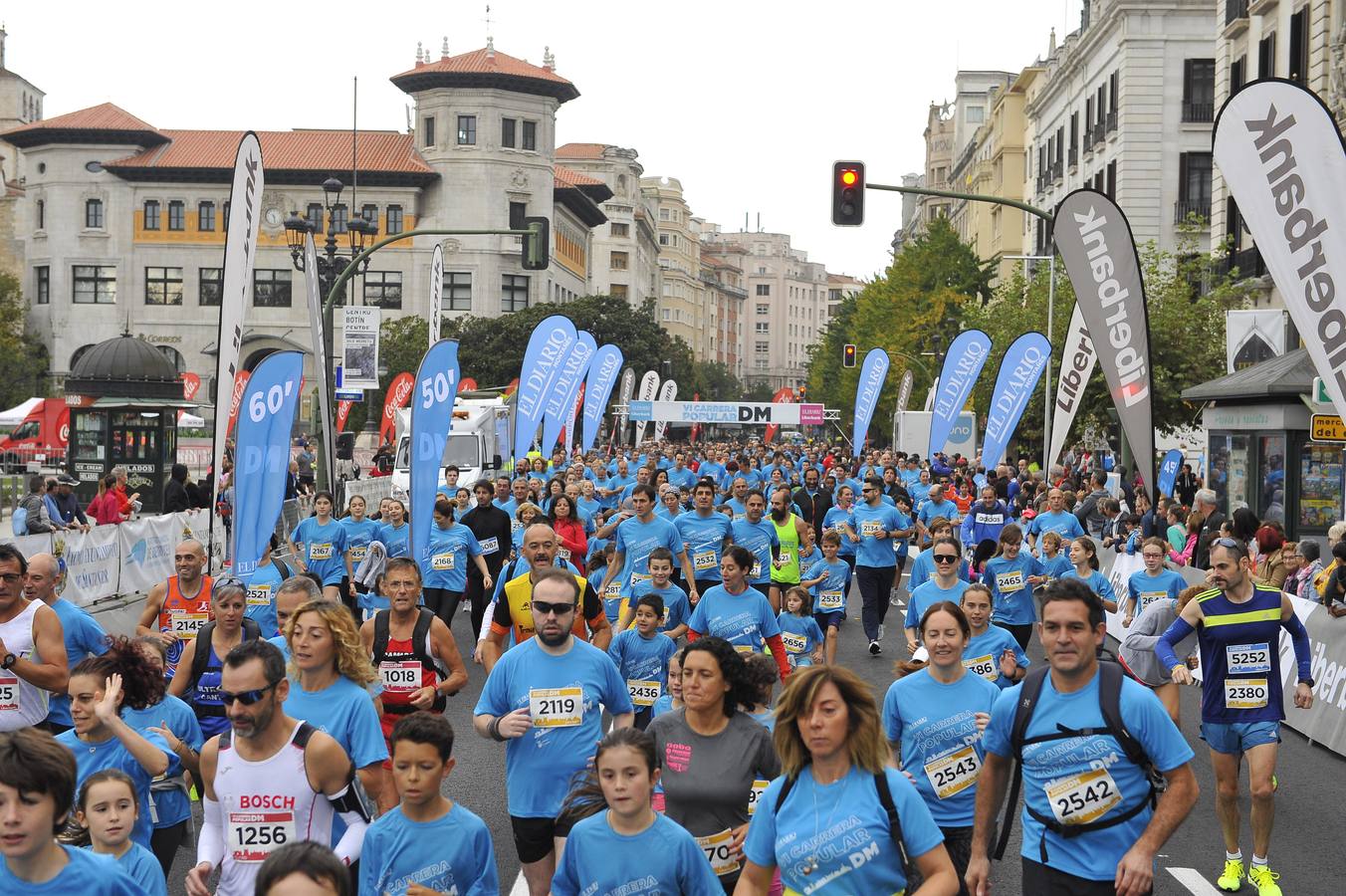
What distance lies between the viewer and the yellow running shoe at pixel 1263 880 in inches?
304

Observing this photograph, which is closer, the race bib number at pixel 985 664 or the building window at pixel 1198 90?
the race bib number at pixel 985 664

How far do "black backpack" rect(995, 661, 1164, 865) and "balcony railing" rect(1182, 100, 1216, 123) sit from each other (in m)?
49.0

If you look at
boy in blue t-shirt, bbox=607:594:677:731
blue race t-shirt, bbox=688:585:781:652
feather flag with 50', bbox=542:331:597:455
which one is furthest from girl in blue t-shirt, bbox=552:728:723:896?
feather flag with 50', bbox=542:331:597:455

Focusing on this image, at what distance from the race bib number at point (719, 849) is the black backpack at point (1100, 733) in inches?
40.9

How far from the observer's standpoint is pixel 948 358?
27.6m

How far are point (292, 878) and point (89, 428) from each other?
32.7 metres

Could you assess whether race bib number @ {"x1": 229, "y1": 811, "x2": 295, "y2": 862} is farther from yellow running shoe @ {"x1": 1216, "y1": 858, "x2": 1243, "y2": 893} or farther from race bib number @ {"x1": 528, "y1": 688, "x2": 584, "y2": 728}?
yellow running shoe @ {"x1": 1216, "y1": 858, "x2": 1243, "y2": 893}

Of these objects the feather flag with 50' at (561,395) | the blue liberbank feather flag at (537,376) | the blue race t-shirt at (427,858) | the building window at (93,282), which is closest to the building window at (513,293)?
the building window at (93,282)

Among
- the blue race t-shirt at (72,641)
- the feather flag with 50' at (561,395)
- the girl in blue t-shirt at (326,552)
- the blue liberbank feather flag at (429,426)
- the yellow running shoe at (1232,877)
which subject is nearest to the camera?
the blue race t-shirt at (72,641)

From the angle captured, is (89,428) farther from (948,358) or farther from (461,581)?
(461,581)

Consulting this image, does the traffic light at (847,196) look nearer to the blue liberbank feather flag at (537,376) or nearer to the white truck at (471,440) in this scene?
the blue liberbank feather flag at (537,376)

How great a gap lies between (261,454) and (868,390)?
22.6 meters

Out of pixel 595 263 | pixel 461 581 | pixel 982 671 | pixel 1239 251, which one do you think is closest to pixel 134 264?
pixel 595 263

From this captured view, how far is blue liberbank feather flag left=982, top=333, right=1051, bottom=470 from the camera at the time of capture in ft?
74.0
